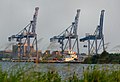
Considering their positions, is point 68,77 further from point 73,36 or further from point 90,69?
point 73,36

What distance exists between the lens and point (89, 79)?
9102 millimetres

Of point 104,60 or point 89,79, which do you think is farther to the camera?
point 104,60

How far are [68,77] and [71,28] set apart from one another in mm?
121266

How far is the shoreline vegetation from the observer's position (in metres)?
7.69

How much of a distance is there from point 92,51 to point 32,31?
376ft

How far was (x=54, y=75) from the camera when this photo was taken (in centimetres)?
895

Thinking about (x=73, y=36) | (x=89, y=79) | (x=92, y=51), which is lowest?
(x=89, y=79)

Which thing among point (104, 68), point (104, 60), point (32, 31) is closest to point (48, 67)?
point (104, 68)

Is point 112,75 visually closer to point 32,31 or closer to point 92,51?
point 92,51

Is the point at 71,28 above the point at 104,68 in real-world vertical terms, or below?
above

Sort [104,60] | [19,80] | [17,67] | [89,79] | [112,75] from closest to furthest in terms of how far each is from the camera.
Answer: [19,80], [17,67], [89,79], [112,75], [104,60]

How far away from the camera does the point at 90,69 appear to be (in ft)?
31.1

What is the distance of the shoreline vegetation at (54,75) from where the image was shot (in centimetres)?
769

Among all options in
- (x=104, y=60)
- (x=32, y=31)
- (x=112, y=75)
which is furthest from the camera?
(x=32, y=31)
